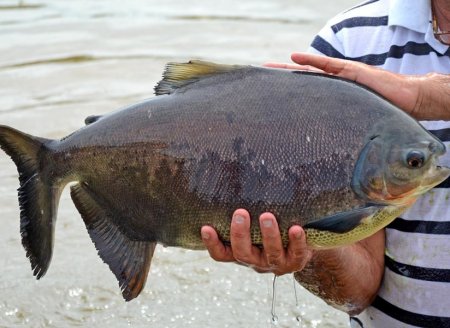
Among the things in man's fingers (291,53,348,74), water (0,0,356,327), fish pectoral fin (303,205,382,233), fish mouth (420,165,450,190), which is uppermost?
man's fingers (291,53,348,74)

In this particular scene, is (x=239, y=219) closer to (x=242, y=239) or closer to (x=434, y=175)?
(x=242, y=239)

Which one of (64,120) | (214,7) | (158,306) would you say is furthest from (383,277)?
(214,7)

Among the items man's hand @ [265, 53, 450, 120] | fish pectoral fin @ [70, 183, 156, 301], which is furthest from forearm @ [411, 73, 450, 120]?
fish pectoral fin @ [70, 183, 156, 301]

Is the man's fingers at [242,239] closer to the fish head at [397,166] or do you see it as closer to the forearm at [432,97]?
the fish head at [397,166]

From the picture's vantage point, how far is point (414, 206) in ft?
10.2

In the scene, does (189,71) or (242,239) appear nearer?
(242,239)

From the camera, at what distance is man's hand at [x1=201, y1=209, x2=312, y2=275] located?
2.53 meters

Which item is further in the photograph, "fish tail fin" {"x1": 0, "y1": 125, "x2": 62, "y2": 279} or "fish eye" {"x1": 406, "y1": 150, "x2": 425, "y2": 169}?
"fish tail fin" {"x1": 0, "y1": 125, "x2": 62, "y2": 279}

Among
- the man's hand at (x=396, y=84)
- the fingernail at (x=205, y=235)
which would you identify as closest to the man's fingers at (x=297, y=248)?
the fingernail at (x=205, y=235)

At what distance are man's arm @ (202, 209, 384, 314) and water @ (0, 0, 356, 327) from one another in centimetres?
112

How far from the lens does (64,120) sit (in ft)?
24.3

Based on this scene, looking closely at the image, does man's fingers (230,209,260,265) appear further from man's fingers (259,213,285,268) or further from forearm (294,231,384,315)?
forearm (294,231,384,315)

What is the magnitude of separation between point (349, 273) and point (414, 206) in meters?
0.33

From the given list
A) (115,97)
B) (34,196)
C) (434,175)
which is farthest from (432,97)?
(115,97)
